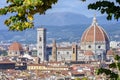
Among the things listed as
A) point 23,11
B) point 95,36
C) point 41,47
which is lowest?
point 41,47

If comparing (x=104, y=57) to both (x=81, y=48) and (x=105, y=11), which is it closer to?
(x=81, y=48)

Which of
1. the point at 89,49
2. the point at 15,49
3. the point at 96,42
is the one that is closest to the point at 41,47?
the point at 89,49

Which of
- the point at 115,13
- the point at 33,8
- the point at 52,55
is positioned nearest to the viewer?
the point at 33,8

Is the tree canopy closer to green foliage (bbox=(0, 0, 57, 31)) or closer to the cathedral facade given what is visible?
green foliage (bbox=(0, 0, 57, 31))

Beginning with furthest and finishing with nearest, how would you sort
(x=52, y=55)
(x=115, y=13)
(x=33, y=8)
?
(x=52, y=55)
(x=115, y=13)
(x=33, y=8)

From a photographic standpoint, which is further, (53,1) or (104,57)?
(104,57)

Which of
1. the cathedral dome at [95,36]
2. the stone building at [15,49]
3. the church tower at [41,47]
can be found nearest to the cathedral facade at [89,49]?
the cathedral dome at [95,36]

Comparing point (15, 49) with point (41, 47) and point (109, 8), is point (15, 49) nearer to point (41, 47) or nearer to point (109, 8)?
point (41, 47)

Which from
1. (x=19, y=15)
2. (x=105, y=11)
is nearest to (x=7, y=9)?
(x=19, y=15)

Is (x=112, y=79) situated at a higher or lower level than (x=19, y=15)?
lower
